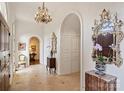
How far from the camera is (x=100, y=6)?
13.8 feet

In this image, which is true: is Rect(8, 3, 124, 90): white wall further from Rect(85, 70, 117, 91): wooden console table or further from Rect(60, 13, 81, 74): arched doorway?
Rect(60, 13, 81, 74): arched doorway

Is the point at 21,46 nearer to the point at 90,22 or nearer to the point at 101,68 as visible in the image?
the point at 90,22

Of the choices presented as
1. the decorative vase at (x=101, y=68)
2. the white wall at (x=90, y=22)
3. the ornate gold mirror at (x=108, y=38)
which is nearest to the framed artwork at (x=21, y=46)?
the white wall at (x=90, y=22)

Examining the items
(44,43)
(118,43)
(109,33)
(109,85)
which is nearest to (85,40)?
(109,33)

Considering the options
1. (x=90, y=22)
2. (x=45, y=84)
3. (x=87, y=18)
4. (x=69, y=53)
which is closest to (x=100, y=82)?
(x=90, y=22)

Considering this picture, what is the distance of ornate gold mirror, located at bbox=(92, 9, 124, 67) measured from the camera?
3543mm

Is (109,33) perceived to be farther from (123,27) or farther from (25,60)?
(25,60)

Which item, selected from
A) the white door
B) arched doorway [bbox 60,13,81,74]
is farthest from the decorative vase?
the white door

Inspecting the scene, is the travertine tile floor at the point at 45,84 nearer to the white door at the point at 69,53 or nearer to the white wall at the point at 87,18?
the white wall at the point at 87,18

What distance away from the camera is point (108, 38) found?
12.7ft

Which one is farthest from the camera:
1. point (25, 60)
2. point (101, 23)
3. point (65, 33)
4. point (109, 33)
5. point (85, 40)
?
point (25, 60)

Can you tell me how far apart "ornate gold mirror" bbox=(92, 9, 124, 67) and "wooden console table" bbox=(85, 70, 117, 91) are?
0.42m

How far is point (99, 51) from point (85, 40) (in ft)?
2.85

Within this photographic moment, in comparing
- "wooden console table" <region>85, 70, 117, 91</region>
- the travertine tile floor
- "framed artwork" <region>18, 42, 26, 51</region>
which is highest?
"framed artwork" <region>18, 42, 26, 51</region>
